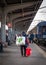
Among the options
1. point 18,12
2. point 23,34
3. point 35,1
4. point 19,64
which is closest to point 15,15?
point 18,12

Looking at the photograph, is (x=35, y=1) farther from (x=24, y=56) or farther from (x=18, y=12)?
(x=24, y=56)

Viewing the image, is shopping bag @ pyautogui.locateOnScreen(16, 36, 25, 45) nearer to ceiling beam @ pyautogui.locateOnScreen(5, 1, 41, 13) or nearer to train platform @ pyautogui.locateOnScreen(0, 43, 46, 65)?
train platform @ pyautogui.locateOnScreen(0, 43, 46, 65)

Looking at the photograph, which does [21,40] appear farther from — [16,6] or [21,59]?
[16,6]

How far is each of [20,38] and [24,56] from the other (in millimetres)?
1389

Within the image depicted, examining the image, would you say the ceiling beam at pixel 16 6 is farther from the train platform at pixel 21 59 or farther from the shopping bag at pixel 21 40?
the shopping bag at pixel 21 40

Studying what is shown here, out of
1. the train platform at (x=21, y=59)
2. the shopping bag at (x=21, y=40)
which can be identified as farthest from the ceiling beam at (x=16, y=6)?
the shopping bag at (x=21, y=40)

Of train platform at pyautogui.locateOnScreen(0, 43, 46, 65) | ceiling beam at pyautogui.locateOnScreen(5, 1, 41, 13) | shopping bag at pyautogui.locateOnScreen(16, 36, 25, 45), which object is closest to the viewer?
train platform at pyautogui.locateOnScreen(0, 43, 46, 65)

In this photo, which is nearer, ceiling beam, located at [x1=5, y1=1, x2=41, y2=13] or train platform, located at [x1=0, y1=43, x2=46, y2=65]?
train platform, located at [x1=0, y1=43, x2=46, y2=65]

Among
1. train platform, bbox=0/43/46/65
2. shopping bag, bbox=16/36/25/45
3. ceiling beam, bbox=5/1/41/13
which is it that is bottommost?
train platform, bbox=0/43/46/65

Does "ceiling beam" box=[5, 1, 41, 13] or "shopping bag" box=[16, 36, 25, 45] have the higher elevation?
"ceiling beam" box=[5, 1, 41, 13]

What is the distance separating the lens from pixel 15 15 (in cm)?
4834

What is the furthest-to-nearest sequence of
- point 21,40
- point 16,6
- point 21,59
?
1. point 16,6
2. point 21,40
3. point 21,59

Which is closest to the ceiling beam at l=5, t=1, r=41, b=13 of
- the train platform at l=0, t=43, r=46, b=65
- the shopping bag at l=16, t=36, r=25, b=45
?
the train platform at l=0, t=43, r=46, b=65

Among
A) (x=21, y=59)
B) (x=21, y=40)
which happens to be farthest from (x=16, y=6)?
(x=21, y=59)
